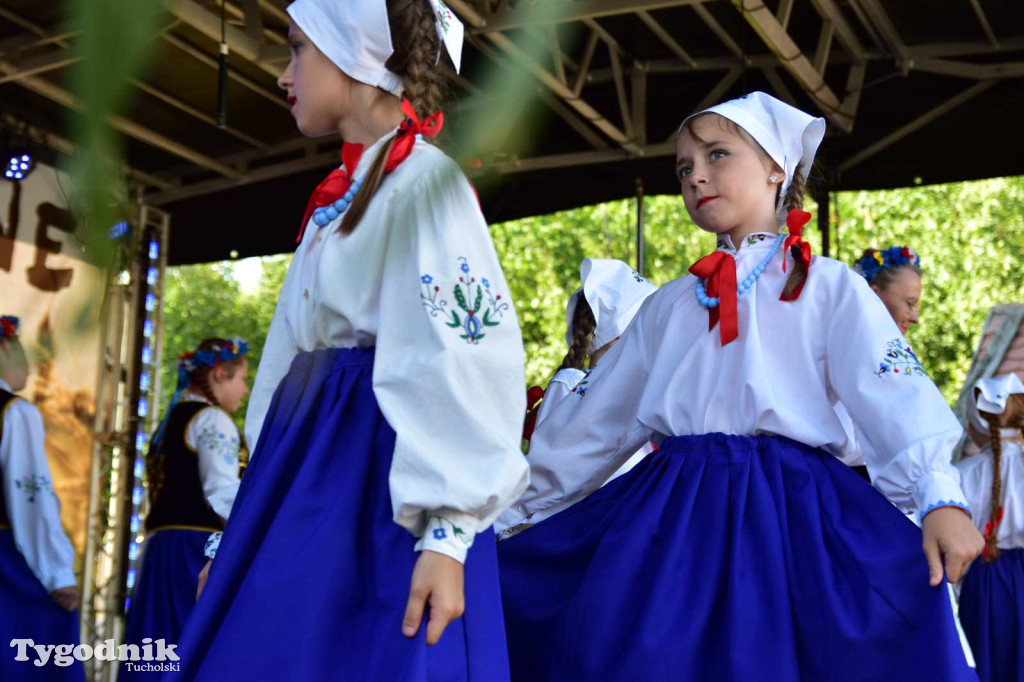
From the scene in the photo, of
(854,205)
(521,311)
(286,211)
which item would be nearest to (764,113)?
(286,211)

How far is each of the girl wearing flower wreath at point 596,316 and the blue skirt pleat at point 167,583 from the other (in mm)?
2090

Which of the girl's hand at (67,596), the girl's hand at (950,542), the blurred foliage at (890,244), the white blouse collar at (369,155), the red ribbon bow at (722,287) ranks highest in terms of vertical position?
the blurred foliage at (890,244)

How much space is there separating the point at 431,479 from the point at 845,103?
528 centimetres

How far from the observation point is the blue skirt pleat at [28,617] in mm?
3896

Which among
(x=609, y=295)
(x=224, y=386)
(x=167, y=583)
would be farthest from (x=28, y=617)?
(x=609, y=295)

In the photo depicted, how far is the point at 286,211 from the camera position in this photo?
6965mm

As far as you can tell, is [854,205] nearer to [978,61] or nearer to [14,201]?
[978,61]

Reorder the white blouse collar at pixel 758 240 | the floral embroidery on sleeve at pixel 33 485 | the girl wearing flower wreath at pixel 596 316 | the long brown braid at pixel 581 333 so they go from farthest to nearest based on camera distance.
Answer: the floral embroidery on sleeve at pixel 33 485
the long brown braid at pixel 581 333
the girl wearing flower wreath at pixel 596 316
the white blouse collar at pixel 758 240

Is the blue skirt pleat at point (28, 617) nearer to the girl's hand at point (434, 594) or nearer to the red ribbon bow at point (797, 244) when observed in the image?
the red ribbon bow at point (797, 244)

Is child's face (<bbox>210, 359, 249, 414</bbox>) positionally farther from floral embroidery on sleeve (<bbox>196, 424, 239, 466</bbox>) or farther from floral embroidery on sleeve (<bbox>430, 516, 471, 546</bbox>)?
floral embroidery on sleeve (<bbox>430, 516, 471, 546</bbox>)

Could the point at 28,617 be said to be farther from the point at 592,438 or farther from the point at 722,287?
the point at 722,287

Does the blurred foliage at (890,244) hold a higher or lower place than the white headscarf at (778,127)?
higher

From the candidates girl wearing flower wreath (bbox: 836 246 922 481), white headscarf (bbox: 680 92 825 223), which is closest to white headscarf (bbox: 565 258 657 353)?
girl wearing flower wreath (bbox: 836 246 922 481)

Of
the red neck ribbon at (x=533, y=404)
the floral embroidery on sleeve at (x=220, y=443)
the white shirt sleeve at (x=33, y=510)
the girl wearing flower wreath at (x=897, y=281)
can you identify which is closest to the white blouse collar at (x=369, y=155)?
the red neck ribbon at (x=533, y=404)
